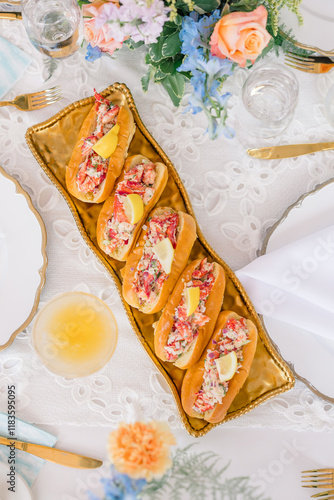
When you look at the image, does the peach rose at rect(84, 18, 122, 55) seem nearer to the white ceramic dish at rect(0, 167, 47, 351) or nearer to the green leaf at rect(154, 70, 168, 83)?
the green leaf at rect(154, 70, 168, 83)

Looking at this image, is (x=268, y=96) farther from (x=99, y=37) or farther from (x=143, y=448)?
(x=143, y=448)

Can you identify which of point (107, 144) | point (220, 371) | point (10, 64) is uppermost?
point (10, 64)

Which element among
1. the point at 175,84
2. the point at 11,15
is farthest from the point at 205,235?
the point at 11,15

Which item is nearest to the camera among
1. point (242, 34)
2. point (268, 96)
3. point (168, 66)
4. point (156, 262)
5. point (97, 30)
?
point (242, 34)

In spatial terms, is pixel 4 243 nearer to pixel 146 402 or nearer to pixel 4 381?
pixel 4 381

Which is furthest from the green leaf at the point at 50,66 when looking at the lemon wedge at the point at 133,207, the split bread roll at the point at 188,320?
the split bread roll at the point at 188,320

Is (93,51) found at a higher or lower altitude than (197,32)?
lower

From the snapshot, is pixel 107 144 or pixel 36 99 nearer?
pixel 107 144

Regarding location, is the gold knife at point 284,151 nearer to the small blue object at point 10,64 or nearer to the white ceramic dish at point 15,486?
the small blue object at point 10,64
